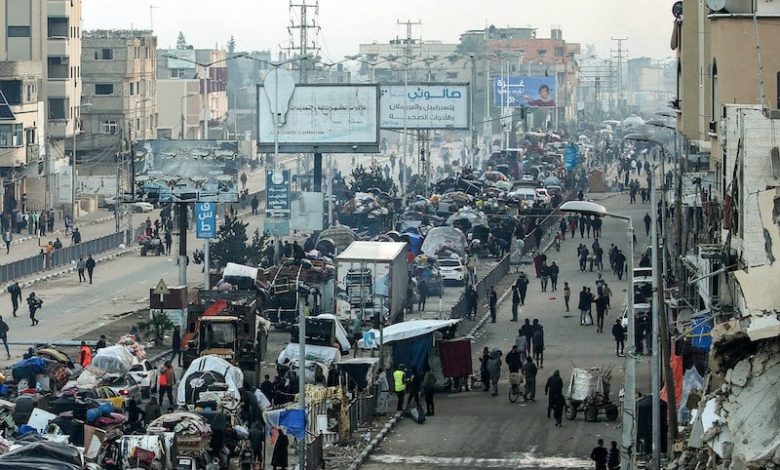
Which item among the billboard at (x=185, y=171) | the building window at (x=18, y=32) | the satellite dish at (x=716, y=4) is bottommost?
the billboard at (x=185, y=171)

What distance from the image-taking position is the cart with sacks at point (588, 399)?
118ft

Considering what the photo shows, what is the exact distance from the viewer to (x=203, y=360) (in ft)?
118

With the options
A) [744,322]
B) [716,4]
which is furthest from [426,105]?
[744,322]

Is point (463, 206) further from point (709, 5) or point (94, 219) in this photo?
point (709, 5)

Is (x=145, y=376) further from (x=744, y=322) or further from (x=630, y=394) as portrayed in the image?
(x=744, y=322)

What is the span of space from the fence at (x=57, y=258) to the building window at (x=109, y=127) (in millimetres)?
33288

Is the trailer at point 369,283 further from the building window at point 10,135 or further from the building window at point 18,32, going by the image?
the building window at point 18,32

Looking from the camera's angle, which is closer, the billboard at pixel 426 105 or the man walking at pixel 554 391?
the man walking at pixel 554 391

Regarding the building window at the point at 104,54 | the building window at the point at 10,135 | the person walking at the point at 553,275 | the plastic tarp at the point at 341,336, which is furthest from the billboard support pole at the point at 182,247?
the building window at the point at 104,54

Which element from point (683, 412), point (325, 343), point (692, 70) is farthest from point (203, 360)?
point (692, 70)

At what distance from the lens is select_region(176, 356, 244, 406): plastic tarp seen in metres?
35.6

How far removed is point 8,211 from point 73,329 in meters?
30.7

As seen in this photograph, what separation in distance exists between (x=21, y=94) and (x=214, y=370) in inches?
2107

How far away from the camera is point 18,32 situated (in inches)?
3711
